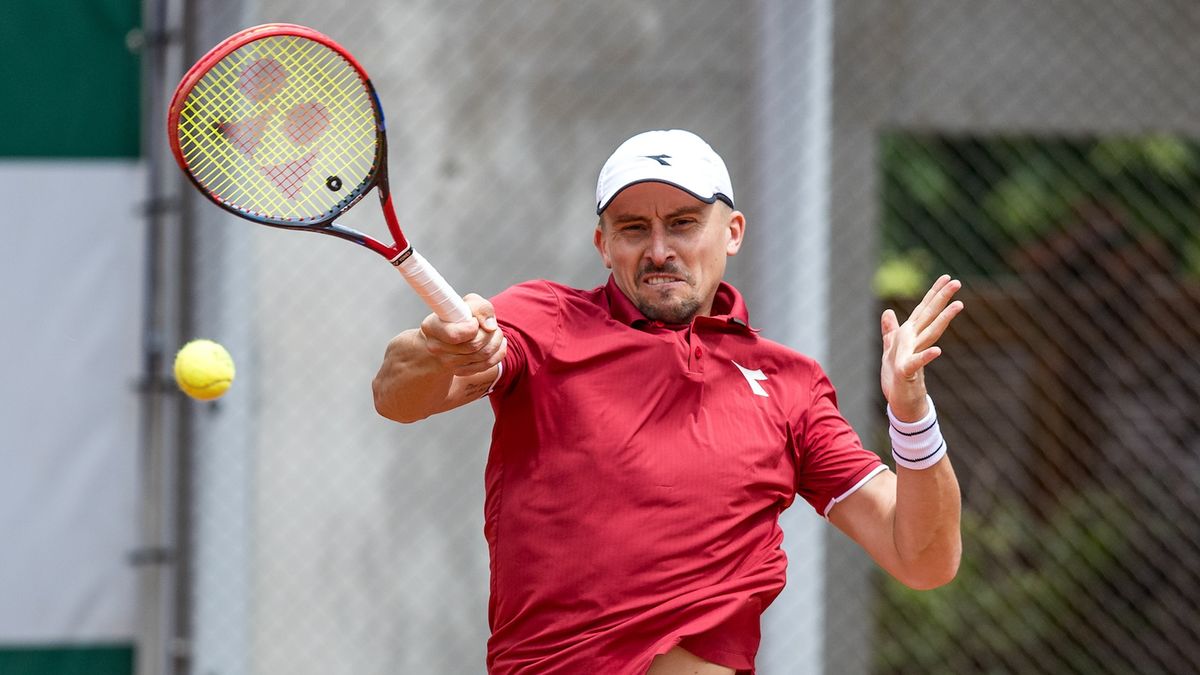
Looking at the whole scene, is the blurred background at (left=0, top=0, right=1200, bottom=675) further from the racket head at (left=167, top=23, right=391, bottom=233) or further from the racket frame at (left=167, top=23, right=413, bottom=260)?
the racket frame at (left=167, top=23, right=413, bottom=260)

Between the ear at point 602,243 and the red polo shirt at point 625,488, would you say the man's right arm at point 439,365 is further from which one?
the ear at point 602,243

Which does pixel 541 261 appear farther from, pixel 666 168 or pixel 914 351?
pixel 914 351

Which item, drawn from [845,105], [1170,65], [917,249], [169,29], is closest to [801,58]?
[845,105]

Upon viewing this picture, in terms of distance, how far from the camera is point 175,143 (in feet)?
7.13

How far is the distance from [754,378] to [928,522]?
14.7 inches

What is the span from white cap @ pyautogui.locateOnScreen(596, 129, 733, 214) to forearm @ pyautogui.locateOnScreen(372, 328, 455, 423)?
44 centimetres

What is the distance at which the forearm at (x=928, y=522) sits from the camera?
2264 millimetres

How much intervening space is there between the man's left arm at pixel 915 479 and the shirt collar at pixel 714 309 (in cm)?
27

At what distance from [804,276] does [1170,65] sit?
1692mm

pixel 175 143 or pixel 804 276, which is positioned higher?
pixel 804 276

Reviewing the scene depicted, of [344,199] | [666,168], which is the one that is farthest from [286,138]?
[666,168]

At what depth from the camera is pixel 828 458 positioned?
2.43 metres

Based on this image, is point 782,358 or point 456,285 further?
point 456,285

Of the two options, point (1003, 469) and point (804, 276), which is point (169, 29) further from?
point (1003, 469)
